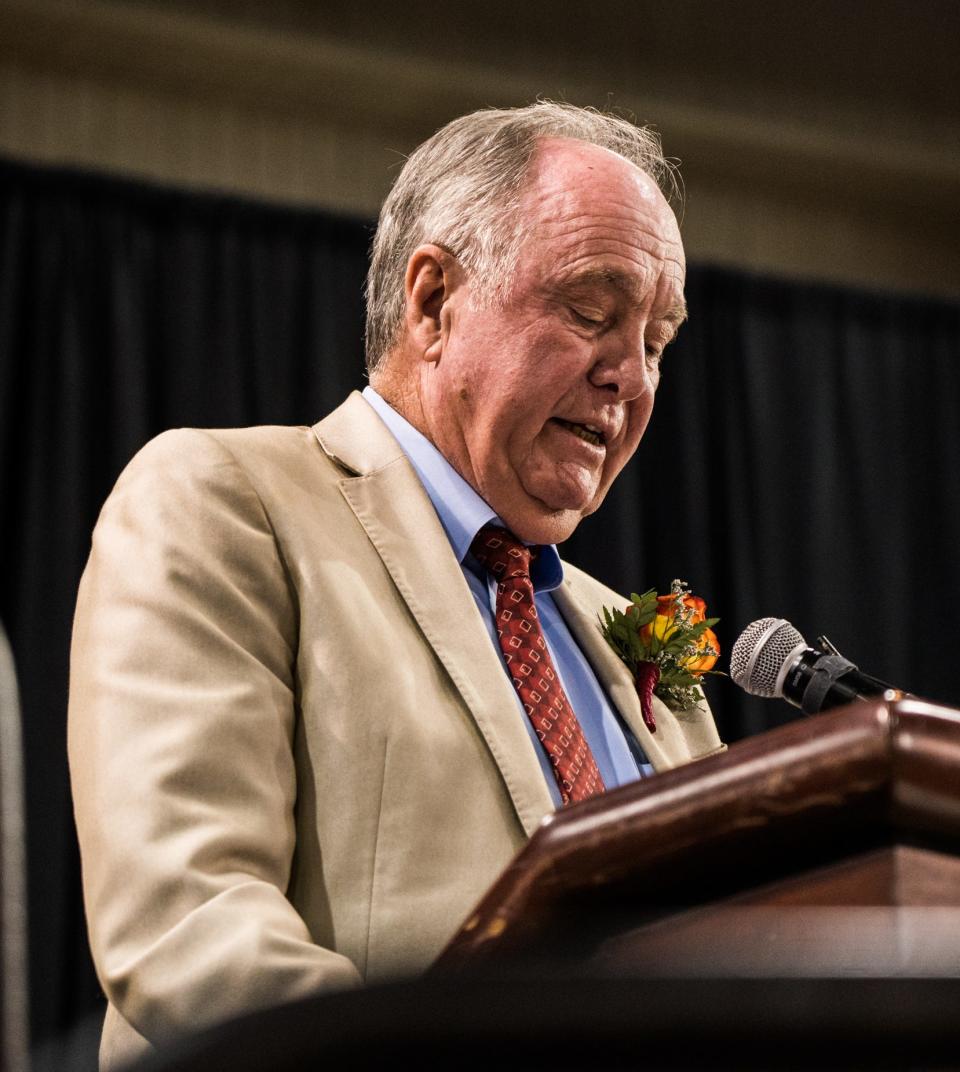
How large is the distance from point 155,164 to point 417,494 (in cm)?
350

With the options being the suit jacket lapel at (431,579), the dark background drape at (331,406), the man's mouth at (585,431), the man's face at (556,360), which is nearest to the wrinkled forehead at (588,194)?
the man's face at (556,360)

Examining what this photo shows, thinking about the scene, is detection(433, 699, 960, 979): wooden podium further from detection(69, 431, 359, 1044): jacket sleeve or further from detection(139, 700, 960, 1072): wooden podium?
detection(69, 431, 359, 1044): jacket sleeve

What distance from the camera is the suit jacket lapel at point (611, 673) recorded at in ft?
6.48

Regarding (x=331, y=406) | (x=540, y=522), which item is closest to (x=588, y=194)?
(x=540, y=522)

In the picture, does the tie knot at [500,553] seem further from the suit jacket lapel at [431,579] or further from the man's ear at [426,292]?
the man's ear at [426,292]

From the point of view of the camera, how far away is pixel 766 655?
1726mm

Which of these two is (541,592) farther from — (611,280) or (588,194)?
(588,194)

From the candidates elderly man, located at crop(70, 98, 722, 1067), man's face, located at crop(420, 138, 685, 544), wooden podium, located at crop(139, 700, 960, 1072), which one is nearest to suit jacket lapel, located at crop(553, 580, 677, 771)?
elderly man, located at crop(70, 98, 722, 1067)

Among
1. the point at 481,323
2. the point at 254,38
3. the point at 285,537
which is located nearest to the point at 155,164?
the point at 254,38

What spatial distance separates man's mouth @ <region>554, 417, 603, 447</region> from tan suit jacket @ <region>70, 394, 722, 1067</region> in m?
0.32

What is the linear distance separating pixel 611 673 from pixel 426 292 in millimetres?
597

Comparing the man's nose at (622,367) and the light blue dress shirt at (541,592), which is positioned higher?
the man's nose at (622,367)

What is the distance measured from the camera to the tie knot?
1.94 m

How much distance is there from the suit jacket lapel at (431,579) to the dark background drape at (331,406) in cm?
256
